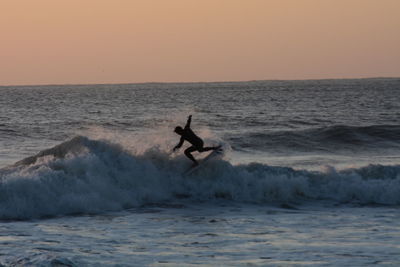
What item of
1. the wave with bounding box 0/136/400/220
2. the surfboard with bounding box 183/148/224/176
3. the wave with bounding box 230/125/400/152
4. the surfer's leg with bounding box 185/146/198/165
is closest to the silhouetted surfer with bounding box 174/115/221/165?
the surfer's leg with bounding box 185/146/198/165

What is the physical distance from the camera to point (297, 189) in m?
20.5

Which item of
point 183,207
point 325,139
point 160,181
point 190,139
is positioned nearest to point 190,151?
point 190,139

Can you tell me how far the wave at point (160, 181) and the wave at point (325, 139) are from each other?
32.8 feet

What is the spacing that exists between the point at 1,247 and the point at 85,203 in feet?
16.3

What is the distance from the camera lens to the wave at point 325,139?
32375mm

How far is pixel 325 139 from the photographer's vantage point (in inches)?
1375

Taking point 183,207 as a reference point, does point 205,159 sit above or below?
above

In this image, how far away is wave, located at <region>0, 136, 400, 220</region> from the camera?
18.3 meters

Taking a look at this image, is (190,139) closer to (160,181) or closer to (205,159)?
(205,159)

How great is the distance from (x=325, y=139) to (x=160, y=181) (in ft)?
53.3

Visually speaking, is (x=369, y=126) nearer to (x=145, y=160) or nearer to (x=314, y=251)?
(x=145, y=160)

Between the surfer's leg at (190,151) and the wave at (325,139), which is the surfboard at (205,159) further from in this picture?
the wave at (325,139)

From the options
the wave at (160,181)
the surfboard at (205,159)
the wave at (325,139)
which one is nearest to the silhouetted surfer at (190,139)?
the surfboard at (205,159)

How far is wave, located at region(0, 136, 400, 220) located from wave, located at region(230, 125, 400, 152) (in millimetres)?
9994
